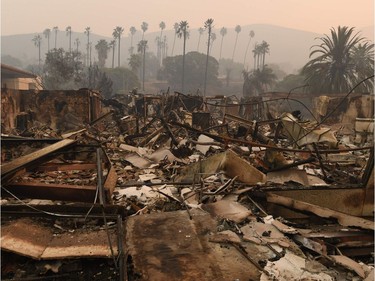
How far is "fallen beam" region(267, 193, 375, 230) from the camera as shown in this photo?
14.8 feet

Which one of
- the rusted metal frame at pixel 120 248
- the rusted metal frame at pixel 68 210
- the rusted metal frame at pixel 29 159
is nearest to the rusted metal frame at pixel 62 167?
the rusted metal frame at pixel 29 159

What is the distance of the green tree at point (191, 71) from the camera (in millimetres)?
82375

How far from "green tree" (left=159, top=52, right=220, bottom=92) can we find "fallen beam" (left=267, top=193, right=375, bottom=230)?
77241mm

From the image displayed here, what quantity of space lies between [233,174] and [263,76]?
4638 cm

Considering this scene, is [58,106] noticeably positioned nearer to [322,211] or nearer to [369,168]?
[322,211]

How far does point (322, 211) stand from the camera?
4672 mm

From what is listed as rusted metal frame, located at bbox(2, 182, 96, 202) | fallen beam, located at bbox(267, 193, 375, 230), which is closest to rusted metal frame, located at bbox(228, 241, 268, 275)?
fallen beam, located at bbox(267, 193, 375, 230)

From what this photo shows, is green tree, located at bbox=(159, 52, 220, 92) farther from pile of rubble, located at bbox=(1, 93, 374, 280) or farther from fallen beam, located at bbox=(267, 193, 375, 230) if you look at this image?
fallen beam, located at bbox=(267, 193, 375, 230)

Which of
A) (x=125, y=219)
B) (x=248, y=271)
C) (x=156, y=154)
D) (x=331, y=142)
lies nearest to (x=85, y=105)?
(x=156, y=154)

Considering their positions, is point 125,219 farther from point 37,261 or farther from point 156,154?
point 156,154

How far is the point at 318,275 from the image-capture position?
9.58 feet

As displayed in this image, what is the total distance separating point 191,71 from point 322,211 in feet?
264

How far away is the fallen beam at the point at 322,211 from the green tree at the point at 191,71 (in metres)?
77.2

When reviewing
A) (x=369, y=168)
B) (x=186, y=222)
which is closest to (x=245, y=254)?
(x=186, y=222)
